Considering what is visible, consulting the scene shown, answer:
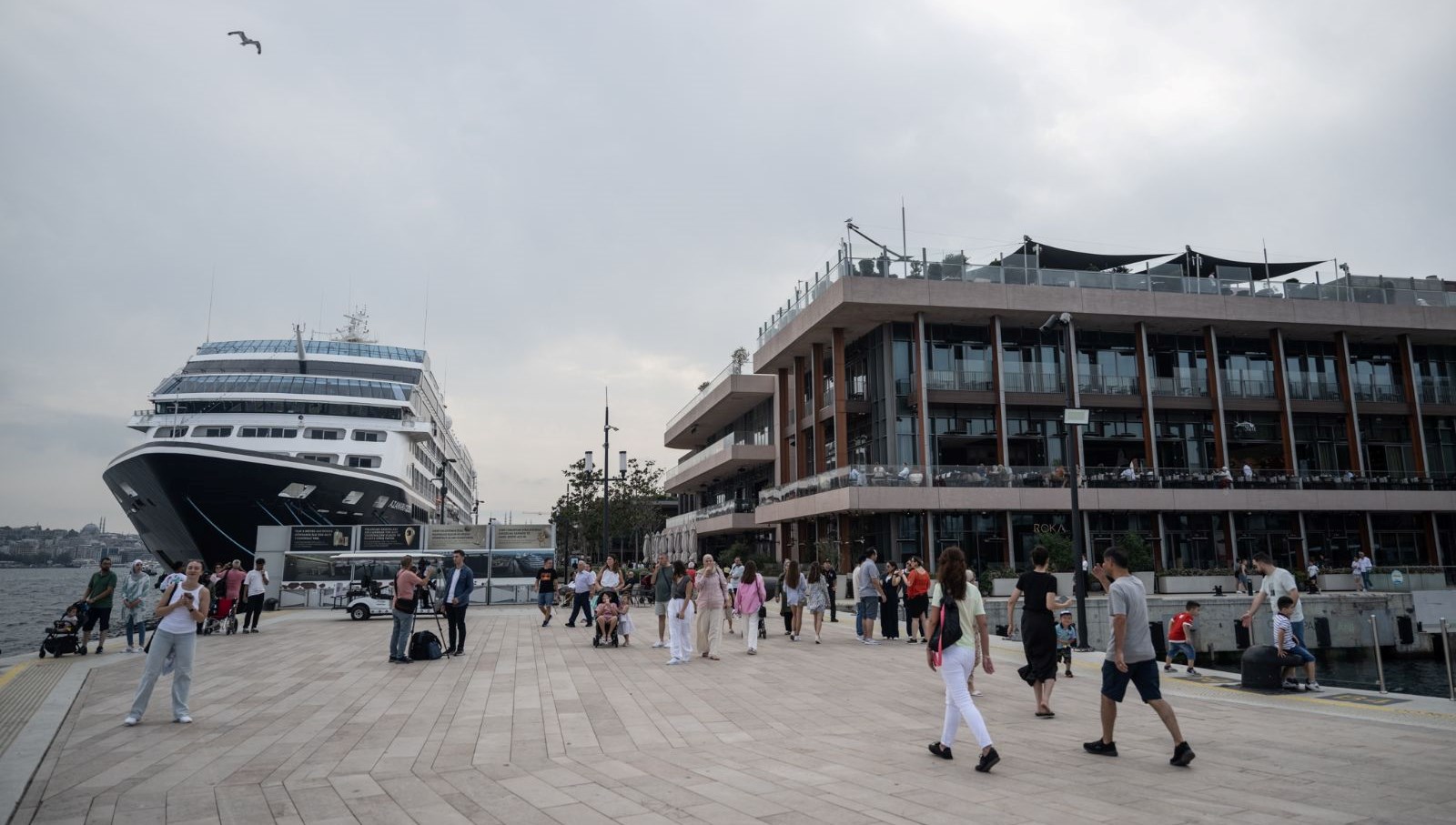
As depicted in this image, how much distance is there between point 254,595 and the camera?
20203 mm

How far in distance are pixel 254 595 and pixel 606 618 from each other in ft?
31.3

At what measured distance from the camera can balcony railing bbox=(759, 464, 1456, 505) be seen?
34.0 metres

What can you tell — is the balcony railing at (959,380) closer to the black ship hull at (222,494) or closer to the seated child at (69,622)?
the black ship hull at (222,494)

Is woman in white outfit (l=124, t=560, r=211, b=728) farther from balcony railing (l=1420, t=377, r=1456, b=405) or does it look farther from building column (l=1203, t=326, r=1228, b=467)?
balcony railing (l=1420, t=377, r=1456, b=405)

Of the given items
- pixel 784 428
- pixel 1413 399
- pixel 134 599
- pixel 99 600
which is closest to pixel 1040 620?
pixel 99 600

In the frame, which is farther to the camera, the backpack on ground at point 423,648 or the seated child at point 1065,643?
the backpack on ground at point 423,648

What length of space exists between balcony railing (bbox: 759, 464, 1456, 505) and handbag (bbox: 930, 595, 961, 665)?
Result: 2655 cm

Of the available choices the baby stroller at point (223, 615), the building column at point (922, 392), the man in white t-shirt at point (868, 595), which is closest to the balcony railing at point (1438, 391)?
the building column at point (922, 392)

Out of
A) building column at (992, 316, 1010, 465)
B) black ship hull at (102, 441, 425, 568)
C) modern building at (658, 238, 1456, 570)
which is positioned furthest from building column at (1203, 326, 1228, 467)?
black ship hull at (102, 441, 425, 568)

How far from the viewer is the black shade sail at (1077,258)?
39688 millimetres

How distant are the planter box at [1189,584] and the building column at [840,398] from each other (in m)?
13.3

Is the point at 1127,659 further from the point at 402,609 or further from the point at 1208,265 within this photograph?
the point at 1208,265

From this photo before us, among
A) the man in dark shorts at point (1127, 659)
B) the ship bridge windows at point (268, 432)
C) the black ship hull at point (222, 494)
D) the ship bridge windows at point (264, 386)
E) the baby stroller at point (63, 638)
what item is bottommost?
the baby stroller at point (63, 638)

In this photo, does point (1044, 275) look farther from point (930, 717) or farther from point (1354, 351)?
point (930, 717)
